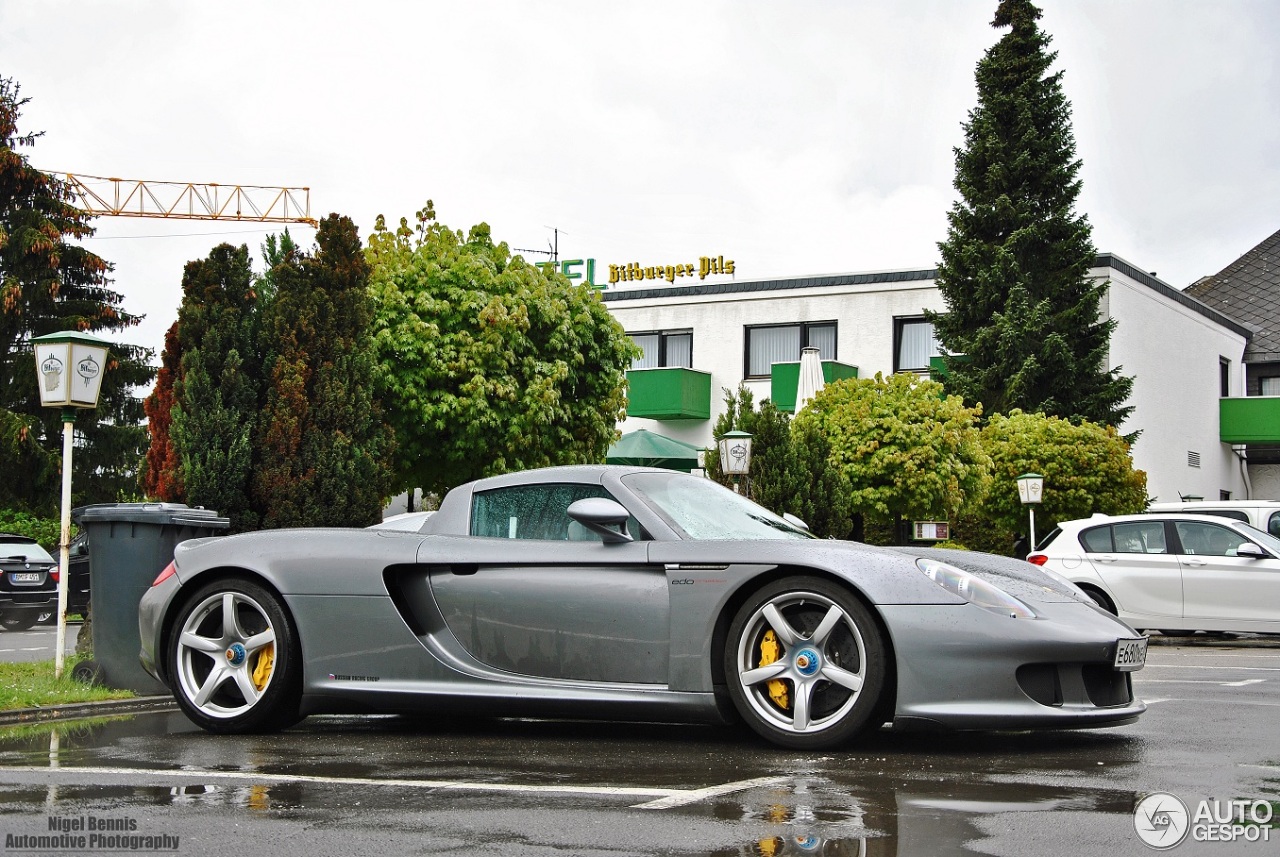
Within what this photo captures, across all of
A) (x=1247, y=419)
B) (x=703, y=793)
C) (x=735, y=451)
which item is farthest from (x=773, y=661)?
(x=1247, y=419)

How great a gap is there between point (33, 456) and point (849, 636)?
3211 centimetres

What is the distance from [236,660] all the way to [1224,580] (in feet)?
38.9

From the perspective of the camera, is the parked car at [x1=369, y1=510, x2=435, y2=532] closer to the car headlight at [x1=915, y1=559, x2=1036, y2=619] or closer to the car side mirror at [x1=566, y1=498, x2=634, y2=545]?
the car side mirror at [x1=566, y1=498, x2=634, y2=545]

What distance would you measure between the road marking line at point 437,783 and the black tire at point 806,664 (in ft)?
2.50

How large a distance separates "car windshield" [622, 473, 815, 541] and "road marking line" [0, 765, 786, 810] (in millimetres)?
1608

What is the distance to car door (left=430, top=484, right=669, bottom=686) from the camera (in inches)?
255

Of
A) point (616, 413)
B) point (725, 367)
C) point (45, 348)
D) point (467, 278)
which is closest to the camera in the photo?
point (45, 348)

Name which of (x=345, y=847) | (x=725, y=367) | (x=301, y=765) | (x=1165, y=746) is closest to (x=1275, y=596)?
(x=1165, y=746)

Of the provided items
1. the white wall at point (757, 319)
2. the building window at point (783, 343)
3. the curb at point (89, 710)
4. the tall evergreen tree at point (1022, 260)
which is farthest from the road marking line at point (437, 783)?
the building window at point (783, 343)

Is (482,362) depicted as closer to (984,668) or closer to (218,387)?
(218,387)

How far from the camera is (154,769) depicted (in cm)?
575

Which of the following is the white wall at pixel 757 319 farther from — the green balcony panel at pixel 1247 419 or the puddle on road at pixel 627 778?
the puddle on road at pixel 627 778

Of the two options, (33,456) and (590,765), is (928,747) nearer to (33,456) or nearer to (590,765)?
(590,765)

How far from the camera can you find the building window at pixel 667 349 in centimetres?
4147
